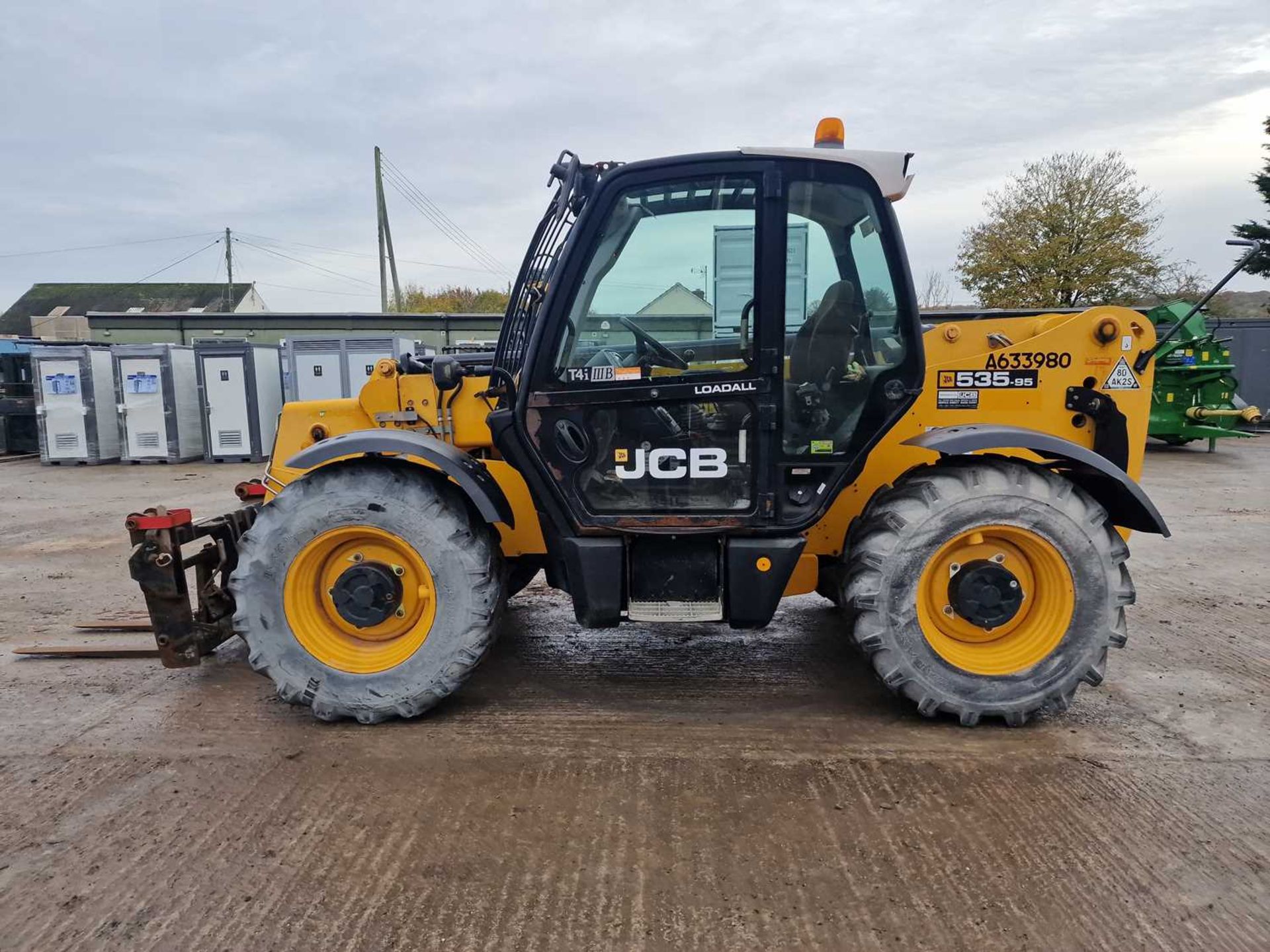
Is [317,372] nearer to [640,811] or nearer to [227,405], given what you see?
[227,405]

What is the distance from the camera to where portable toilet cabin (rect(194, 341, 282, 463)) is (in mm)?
15172

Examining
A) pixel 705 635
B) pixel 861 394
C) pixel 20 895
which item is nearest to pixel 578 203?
pixel 861 394

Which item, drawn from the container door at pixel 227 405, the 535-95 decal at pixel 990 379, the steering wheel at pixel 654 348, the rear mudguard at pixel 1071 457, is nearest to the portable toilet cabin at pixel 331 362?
the container door at pixel 227 405

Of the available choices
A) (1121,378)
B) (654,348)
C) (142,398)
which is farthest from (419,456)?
(142,398)

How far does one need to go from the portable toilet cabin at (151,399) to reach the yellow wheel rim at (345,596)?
542 inches

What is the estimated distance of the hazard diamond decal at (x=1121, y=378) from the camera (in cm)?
361

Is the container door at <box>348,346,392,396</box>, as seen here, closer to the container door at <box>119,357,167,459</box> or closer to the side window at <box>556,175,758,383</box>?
the container door at <box>119,357,167,459</box>

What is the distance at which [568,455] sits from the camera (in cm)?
349

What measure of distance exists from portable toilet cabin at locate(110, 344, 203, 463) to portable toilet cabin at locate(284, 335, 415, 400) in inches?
78.7

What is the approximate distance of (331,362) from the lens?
1515 centimetres

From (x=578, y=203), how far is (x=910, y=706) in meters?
2.75

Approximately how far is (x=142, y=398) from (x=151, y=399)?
18 centimetres

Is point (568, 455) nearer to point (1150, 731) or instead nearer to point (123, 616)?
point (1150, 731)

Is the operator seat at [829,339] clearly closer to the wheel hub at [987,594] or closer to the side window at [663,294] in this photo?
the side window at [663,294]
